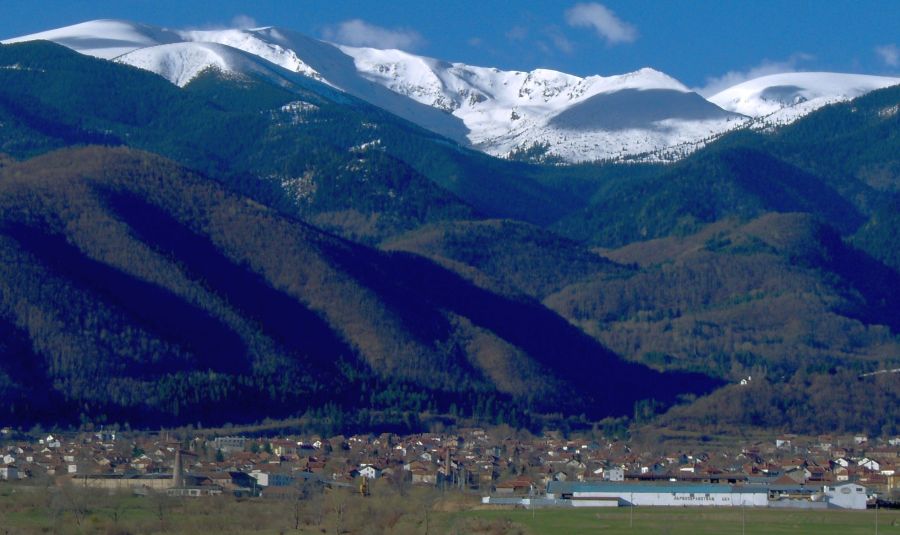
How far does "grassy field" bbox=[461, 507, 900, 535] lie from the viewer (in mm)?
90688

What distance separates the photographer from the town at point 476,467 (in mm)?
107688

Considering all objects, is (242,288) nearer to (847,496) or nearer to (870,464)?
(870,464)

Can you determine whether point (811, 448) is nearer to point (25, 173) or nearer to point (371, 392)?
point (371, 392)

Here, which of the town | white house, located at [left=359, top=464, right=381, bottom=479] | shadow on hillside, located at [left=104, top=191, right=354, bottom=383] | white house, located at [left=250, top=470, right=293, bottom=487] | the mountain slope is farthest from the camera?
shadow on hillside, located at [left=104, top=191, right=354, bottom=383]

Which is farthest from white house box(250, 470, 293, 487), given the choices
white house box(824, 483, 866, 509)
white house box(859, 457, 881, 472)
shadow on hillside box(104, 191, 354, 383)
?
shadow on hillside box(104, 191, 354, 383)

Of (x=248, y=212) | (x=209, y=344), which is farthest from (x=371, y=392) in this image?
(x=248, y=212)

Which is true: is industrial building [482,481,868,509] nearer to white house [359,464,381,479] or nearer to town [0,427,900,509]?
town [0,427,900,509]

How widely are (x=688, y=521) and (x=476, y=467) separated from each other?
3204cm

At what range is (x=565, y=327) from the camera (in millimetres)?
193125

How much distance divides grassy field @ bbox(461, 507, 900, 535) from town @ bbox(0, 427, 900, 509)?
4.10 meters

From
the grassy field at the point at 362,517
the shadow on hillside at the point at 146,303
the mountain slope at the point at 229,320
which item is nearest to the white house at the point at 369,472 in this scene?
the grassy field at the point at 362,517

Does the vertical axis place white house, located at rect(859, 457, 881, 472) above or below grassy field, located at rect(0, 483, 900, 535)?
above

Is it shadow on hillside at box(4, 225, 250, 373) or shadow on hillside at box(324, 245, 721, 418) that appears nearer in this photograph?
shadow on hillside at box(4, 225, 250, 373)

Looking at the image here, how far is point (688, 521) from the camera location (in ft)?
314
